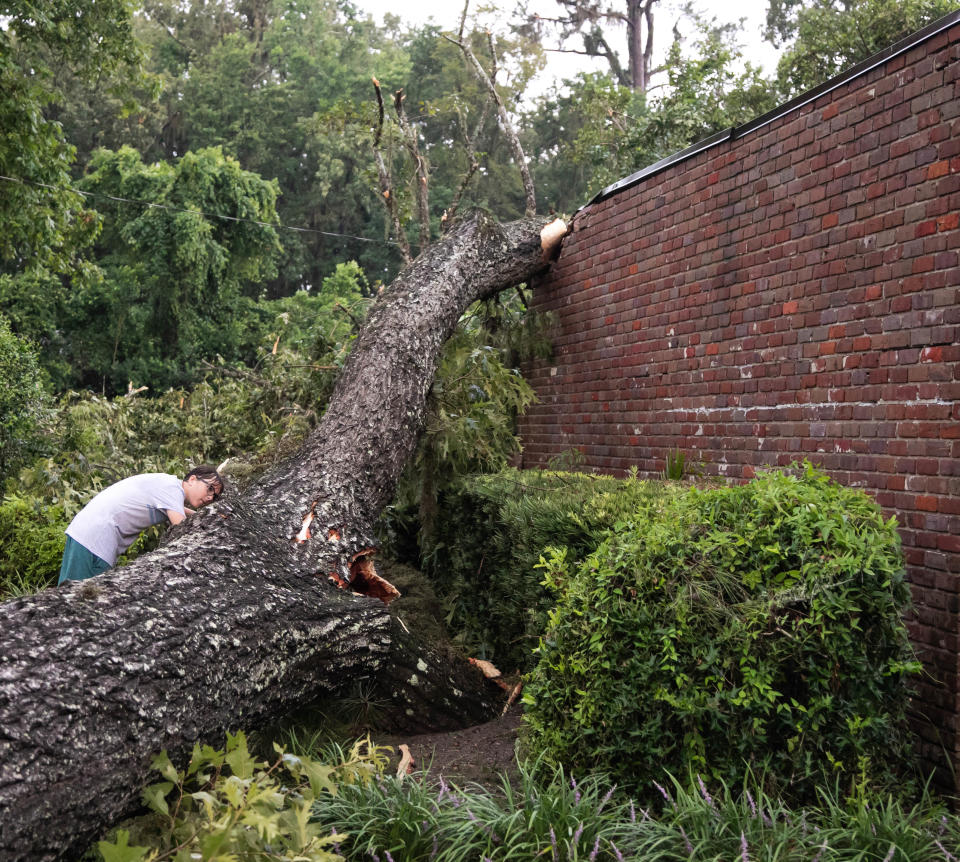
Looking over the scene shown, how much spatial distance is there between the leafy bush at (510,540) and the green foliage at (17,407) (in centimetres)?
523

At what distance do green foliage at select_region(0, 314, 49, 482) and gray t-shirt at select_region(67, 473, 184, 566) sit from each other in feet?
15.6

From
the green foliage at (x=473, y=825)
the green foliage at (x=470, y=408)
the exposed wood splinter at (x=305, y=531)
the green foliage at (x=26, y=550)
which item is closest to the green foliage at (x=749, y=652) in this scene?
the green foliage at (x=473, y=825)

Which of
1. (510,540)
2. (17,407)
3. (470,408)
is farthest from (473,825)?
(17,407)

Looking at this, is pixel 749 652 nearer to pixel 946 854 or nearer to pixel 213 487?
pixel 946 854

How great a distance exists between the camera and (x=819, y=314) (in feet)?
15.9

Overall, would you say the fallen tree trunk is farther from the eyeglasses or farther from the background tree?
the background tree

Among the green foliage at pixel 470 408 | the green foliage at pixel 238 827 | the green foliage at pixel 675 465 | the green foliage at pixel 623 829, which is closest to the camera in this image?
the green foliage at pixel 238 827

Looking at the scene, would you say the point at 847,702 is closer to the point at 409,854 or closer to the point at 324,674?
the point at 409,854

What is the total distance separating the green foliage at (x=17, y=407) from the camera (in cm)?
956

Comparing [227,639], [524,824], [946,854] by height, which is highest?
[227,639]

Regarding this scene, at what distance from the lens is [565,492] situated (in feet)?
18.0

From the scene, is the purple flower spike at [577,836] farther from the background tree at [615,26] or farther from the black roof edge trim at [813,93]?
the background tree at [615,26]

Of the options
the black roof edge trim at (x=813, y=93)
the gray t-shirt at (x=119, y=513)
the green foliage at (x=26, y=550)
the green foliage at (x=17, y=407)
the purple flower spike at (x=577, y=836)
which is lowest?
the purple flower spike at (x=577, y=836)

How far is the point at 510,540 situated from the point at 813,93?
3315 millimetres
